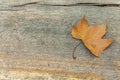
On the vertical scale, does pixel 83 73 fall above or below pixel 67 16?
below

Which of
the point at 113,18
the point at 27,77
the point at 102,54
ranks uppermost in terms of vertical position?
the point at 113,18

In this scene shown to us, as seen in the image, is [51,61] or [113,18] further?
[113,18]

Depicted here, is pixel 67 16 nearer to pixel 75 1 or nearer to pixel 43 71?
Result: pixel 75 1

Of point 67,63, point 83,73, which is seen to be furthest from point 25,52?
point 83,73
